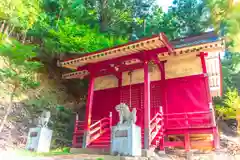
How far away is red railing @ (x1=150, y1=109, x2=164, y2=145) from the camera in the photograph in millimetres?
7059

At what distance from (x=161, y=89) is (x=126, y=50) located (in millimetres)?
2604

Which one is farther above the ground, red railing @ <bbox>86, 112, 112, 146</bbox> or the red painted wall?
the red painted wall

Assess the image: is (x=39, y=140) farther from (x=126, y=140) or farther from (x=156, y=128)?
(x=156, y=128)

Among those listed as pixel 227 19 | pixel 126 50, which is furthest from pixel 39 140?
pixel 227 19

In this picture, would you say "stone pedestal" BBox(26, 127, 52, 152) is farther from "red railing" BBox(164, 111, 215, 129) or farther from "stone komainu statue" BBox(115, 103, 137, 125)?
"red railing" BBox(164, 111, 215, 129)

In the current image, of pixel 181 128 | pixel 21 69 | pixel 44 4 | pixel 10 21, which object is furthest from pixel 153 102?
pixel 44 4

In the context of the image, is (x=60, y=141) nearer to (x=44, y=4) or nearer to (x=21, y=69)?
(x=21, y=69)

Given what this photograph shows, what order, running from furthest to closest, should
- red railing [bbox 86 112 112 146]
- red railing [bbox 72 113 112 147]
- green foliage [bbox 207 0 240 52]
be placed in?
green foliage [bbox 207 0 240 52] < red railing [bbox 86 112 112 146] < red railing [bbox 72 113 112 147]

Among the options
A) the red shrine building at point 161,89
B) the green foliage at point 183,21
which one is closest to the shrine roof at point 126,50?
the red shrine building at point 161,89

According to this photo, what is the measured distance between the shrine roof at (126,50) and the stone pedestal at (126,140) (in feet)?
9.56

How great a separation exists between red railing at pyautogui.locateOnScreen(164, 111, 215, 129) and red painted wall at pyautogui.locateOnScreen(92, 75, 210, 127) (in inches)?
9.2

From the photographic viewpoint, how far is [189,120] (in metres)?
7.98

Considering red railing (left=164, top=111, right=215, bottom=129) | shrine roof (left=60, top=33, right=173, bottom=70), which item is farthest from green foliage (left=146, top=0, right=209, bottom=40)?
red railing (left=164, top=111, right=215, bottom=129)

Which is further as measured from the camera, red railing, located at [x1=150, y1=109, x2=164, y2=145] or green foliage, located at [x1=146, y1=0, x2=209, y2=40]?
green foliage, located at [x1=146, y1=0, x2=209, y2=40]
